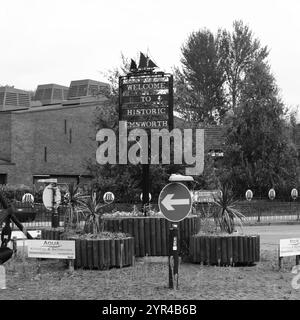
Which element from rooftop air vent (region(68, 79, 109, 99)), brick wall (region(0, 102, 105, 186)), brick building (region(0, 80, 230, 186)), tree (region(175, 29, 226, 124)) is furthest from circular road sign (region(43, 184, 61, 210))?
tree (region(175, 29, 226, 124))

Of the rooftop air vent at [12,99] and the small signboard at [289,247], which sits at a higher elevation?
the rooftop air vent at [12,99]

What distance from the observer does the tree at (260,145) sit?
Answer: 35.3m

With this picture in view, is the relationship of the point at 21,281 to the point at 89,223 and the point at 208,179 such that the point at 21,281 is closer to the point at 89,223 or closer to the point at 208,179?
the point at 89,223

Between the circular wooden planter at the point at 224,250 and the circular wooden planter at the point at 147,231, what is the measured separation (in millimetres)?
725

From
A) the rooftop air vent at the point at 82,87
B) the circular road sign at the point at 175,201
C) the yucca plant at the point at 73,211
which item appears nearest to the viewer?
the circular road sign at the point at 175,201

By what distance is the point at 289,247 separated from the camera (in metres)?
11.2

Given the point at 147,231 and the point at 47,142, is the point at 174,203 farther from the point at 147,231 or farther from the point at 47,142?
the point at 47,142

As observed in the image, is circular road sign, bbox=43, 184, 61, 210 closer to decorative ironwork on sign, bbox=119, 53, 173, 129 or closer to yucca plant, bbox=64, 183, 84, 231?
yucca plant, bbox=64, 183, 84, 231

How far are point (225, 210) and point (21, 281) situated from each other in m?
4.32

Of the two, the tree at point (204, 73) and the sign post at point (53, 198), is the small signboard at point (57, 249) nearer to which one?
the sign post at point (53, 198)

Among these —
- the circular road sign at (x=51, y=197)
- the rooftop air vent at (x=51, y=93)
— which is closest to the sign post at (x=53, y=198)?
the circular road sign at (x=51, y=197)

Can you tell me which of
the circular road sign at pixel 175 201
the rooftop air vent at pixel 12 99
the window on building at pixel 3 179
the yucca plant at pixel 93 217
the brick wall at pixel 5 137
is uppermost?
the rooftop air vent at pixel 12 99
